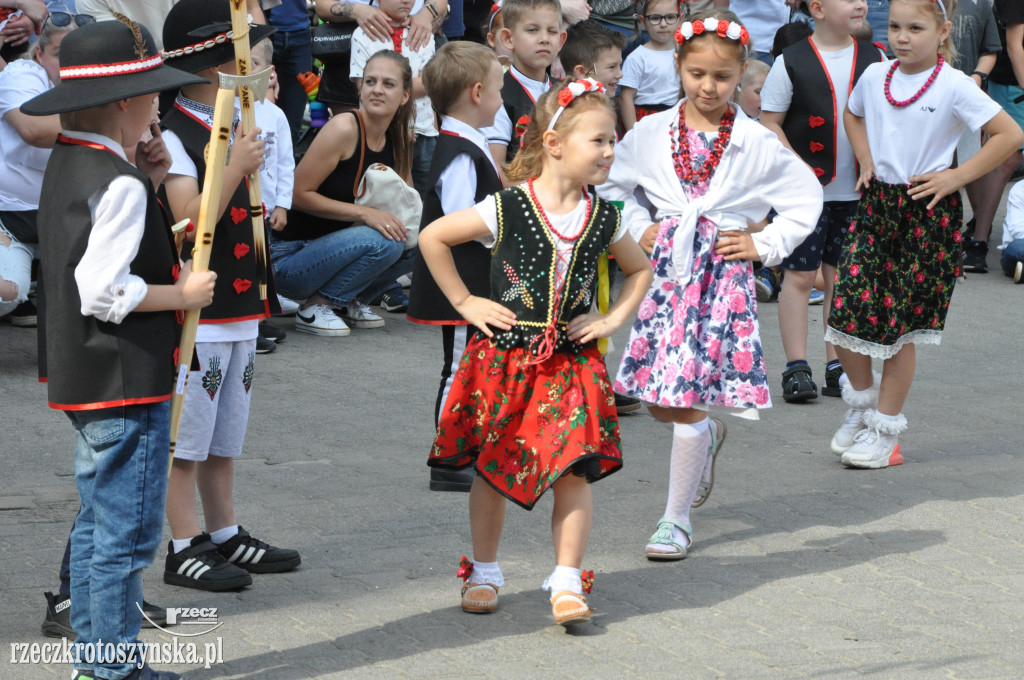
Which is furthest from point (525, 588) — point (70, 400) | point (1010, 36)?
point (1010, 36)

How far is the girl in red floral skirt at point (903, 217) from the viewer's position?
19.5 feet

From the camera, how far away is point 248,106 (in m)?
4.04

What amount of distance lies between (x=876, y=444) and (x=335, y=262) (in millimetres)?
3642

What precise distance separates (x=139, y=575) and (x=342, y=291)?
189 inches

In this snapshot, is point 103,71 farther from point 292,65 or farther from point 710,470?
point 292,65

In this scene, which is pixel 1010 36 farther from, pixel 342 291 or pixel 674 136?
pixel 674 136

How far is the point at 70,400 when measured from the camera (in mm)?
3469

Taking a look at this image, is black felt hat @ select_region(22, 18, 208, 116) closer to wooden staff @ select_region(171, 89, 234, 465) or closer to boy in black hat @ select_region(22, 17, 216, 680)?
boy in black hat @ select_region(22, 17, 216, 680)

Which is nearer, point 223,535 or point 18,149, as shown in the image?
point 223,535

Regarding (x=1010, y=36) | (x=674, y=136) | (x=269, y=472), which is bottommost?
(x=269, y=472)

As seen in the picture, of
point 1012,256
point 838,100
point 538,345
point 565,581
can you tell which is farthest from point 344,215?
point 1012,256

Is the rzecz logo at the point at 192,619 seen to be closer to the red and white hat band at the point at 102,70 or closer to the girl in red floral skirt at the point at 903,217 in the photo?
the red and white hat band at the point at 102,70

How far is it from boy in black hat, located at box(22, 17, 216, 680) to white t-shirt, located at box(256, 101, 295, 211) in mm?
4146

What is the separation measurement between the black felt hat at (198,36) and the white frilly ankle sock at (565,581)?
2002 mm
